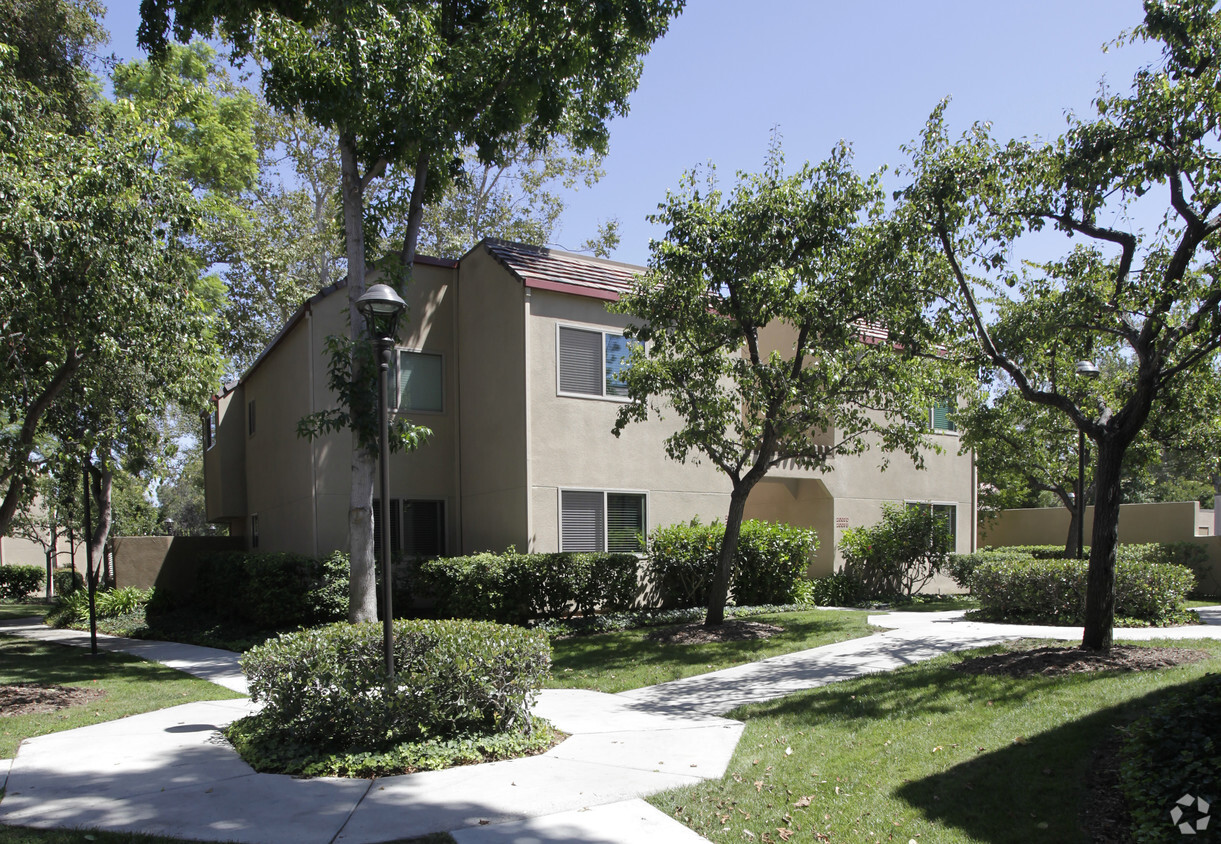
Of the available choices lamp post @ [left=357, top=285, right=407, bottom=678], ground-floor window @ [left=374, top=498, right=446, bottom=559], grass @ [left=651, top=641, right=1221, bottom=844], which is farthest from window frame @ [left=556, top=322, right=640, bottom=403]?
grass @ [left=651, top=641, right=1221, bottom=844]

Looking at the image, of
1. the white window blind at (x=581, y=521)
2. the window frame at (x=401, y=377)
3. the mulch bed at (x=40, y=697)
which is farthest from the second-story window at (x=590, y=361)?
the mulch bed at (x=40, y=697)

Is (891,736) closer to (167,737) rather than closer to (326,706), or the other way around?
(326,706)

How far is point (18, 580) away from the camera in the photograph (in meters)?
34.2

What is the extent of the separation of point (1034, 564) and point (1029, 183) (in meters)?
6.72

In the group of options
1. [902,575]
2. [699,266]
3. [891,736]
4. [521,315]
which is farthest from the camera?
[902,575]

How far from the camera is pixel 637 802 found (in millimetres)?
5914

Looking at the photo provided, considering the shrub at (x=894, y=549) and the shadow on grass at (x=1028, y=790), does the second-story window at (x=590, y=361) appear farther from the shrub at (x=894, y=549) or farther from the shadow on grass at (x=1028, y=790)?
the shadow on grass at (x=1028, y=790)

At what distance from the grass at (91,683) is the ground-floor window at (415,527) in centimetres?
454

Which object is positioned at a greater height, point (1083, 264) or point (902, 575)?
point (1083, 264)

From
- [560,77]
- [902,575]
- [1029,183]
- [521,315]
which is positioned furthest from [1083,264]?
[902,575]

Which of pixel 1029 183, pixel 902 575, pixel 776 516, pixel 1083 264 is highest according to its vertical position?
pixel 1029 183

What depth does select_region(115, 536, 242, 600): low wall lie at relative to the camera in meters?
21.6

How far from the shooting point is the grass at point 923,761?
539 cm

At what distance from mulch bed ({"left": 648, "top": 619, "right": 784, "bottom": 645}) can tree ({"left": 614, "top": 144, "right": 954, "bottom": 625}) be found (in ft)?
7.55
